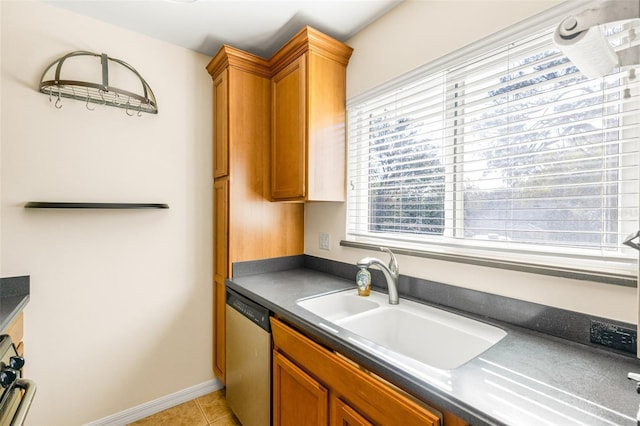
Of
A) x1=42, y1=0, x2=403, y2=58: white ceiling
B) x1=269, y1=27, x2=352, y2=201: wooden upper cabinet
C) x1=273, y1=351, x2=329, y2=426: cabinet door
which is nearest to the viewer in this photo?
x1=273, y1=351, x2=329, y2=426: cabinet door

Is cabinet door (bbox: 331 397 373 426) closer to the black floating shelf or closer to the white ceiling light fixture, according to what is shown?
the white ceiling light fixture

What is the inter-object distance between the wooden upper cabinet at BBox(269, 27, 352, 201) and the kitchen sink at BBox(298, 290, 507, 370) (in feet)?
2.19

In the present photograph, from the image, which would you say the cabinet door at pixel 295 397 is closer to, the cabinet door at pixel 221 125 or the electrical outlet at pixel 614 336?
the electrical outlet at pixel 614 336

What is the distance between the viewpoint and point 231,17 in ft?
5.69

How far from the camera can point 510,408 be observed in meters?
0.67

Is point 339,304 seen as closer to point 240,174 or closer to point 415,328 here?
point 415,328

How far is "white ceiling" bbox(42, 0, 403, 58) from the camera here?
1.62 m

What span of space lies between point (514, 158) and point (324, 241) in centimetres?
127

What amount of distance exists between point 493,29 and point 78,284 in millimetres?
2492

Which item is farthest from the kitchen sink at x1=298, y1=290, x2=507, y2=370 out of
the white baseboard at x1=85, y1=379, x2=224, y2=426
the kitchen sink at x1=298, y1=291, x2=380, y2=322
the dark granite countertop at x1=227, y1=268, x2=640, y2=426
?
the white baseboard at x1=85, y1=379, x2=224, y2=426

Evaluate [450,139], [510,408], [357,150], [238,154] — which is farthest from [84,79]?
[510,408]

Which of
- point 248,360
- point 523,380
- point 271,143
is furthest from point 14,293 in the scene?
point 523,380

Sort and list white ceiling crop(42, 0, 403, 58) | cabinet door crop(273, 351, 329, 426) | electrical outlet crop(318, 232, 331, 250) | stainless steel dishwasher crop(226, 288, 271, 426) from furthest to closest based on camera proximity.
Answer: electrical outlet crop(318, 232, 331, 250) < white ceiling crop(42, 0, 403, 58) < stainless steel dishwasher crop(226, 288, 271, 426) < cabinet door crop(273, 351, 329, 426)

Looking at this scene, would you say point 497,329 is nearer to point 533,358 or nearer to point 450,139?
point 533,358
